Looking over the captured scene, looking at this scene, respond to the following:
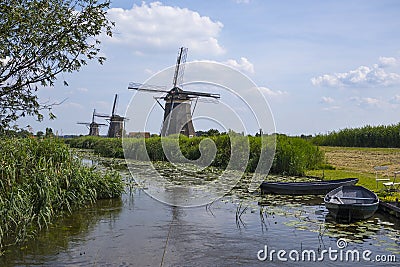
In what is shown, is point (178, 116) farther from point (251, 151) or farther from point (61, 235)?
point (61, 235)

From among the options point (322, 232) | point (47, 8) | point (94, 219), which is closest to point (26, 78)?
point (47, 8)

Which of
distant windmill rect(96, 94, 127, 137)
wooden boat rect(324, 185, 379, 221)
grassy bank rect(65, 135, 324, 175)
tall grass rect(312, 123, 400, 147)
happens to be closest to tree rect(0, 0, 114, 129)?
wooden boat rect(324, 185, 379, 221)

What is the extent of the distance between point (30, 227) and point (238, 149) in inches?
540

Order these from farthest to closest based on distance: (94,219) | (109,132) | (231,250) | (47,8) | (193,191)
→ (109,132) → (193,191) → (94,219) → (231,250) → (47,8)

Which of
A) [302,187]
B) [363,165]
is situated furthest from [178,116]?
[302,187]

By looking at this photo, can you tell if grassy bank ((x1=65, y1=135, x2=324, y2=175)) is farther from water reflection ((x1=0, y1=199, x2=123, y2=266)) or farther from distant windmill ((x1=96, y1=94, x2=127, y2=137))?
distant windmill ((x1=96, y1=94, x2=127, y2=137))

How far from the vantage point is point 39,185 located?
845 cm

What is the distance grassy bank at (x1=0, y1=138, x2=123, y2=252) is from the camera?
23.4 ft

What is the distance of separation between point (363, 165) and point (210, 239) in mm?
13270

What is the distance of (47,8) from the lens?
204 inches

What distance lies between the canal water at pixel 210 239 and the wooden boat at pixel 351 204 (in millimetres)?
216

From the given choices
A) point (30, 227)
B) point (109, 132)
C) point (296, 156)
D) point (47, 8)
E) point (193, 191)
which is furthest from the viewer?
point (109, 132)

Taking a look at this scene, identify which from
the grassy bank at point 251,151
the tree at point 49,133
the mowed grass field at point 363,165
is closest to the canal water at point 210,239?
the tree at point 49,133

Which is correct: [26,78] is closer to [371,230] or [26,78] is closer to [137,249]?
[137,249]
